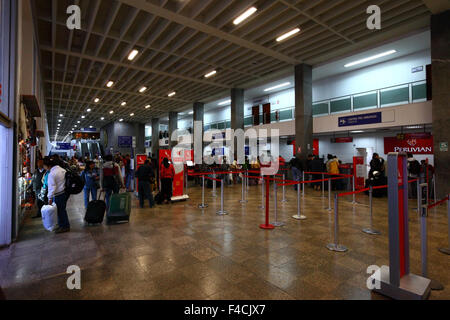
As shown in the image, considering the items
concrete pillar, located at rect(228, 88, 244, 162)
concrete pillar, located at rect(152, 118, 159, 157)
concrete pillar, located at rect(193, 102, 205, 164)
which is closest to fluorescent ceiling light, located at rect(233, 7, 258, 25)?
concrete pillar, located at rect(228, 88, 244, 162)

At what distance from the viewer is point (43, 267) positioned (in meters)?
3.48

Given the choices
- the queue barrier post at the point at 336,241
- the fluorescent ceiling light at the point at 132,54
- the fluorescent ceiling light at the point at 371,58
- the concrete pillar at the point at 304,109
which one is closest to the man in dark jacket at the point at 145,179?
the queue barrier post at the point at 336,241

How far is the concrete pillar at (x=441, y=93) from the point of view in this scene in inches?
318

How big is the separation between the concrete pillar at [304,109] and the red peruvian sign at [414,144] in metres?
4.66

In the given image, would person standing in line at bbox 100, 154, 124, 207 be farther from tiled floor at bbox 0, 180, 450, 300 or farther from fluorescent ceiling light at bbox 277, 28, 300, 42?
fluorescent ceiling light at bbox 277, 28, 300, 42

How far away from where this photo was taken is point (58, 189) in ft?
16.4

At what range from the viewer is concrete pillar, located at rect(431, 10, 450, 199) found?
8078 mm

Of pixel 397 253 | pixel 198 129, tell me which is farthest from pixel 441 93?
pixel 198 129

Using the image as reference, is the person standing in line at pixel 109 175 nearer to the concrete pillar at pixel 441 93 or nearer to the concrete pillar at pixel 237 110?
the concrete pillar at pixel 441 93

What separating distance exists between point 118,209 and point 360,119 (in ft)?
39.2

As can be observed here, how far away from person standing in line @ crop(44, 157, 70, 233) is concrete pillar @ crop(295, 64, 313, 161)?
11038mm

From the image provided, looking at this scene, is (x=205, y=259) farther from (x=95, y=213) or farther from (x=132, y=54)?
(x=132, y=54)
